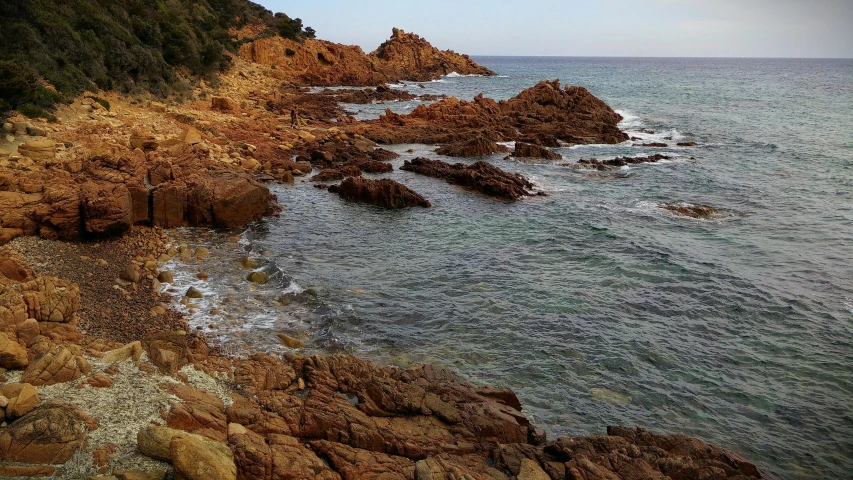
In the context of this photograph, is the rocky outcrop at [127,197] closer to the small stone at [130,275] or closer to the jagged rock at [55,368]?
the small stone at [130,275]

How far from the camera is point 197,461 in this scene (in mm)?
8156

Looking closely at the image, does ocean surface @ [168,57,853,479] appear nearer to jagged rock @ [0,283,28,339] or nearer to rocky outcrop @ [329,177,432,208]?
rocky outcrop @ [329,177,432,208]

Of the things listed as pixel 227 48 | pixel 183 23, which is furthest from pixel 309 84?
pixel 183 23

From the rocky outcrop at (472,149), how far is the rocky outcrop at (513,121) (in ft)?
9.06

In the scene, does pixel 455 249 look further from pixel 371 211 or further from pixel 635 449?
pixel 635 449

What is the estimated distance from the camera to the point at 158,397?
1012cm

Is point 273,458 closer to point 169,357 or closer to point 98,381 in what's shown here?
point 98,381

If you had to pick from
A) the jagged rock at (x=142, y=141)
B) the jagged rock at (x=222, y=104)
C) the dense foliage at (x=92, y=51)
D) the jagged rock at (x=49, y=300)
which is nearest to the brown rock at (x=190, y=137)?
the jagged rock at (x=142, y=141)

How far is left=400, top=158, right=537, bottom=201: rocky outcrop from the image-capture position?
101 ft

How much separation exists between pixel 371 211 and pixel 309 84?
57.5 meters

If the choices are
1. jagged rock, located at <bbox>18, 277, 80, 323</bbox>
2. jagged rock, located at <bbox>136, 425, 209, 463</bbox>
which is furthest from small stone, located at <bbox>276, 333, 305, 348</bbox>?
jagged rock, located at <bbox>136, 425, 209, 463</bbox>

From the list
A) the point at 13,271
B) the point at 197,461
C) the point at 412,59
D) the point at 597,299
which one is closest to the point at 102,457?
the point at 197,461

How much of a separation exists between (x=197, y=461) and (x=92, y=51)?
3149 centimetres

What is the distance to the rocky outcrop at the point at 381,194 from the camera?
28422 millimetres
